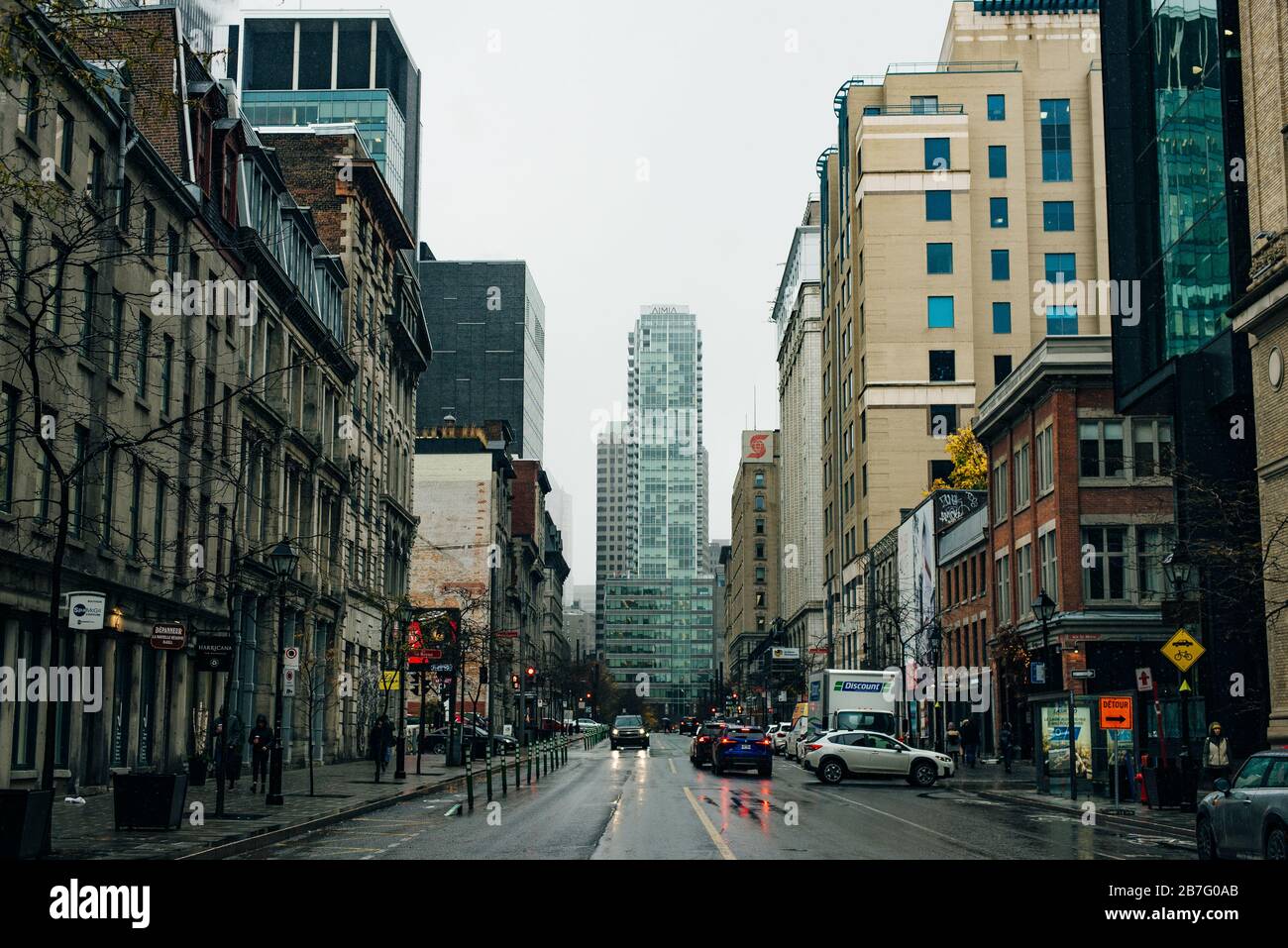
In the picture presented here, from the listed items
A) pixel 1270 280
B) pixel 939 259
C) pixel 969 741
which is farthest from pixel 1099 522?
pixel 939 259

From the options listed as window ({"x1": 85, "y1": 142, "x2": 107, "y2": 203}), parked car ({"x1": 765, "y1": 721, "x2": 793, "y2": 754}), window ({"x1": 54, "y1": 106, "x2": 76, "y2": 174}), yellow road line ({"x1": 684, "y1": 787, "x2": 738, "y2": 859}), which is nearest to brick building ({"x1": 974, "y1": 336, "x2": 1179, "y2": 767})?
yellow road line ({"x1": 684, "y1": 787, "x2": 738, "y2": 859})

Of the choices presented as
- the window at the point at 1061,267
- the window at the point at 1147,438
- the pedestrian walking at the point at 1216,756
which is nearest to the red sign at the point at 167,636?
the pedestrian walking at the point at 1216,756

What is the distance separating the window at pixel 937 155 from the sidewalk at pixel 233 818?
62413 mm

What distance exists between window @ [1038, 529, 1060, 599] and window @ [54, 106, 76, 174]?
114ft

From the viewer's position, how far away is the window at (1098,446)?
50094 mm

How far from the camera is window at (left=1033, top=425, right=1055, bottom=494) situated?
50844 millimetres

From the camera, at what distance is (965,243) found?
91.5m

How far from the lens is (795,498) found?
145 m

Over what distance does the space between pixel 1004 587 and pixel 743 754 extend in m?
16.8

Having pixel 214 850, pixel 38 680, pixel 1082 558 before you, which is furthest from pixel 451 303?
pixel 214 850

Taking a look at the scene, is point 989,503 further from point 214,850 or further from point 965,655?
point 214,850

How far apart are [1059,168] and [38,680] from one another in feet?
258

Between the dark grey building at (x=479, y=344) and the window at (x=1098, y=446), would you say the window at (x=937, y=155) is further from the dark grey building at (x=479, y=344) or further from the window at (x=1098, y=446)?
the dark grey building at (x=479, y=344)
